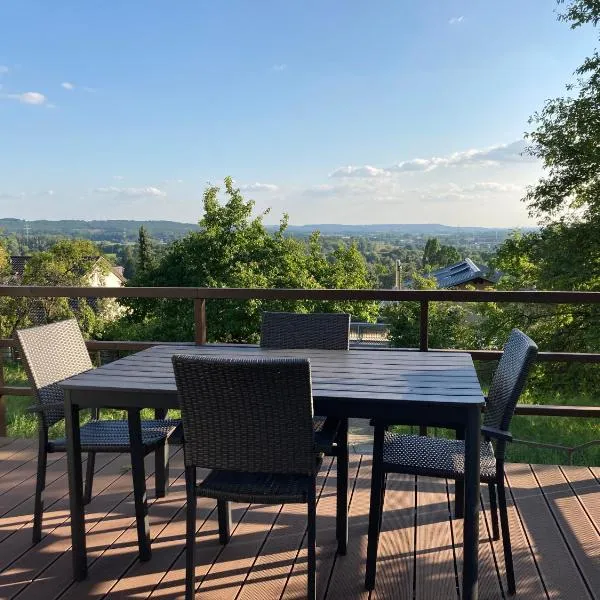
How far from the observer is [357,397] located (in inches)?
80.9

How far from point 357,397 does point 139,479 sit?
3.18ft

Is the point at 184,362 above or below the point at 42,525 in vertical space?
above

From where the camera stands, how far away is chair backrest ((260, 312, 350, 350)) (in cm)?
Result: 313

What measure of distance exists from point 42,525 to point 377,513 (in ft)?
5.04

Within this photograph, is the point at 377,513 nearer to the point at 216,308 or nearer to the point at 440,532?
the point at 440,532

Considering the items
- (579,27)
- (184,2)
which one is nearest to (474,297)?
(579,27)

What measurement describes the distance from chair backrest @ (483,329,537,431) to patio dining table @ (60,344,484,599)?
0.37ft

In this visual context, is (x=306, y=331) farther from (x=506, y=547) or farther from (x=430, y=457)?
(x=506, y=547)

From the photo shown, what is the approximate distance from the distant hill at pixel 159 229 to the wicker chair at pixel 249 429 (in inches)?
823

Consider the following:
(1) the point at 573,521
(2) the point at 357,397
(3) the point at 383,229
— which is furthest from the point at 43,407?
(3) the point at 383,229

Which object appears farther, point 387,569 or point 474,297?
point 474,297

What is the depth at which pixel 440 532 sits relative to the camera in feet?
8.86

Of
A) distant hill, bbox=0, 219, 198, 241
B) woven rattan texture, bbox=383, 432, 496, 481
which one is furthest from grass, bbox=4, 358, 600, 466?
distant hill, bbox=0, 219, 198, 241

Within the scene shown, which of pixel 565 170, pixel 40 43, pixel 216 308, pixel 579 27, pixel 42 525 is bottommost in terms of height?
pixel 216 308
